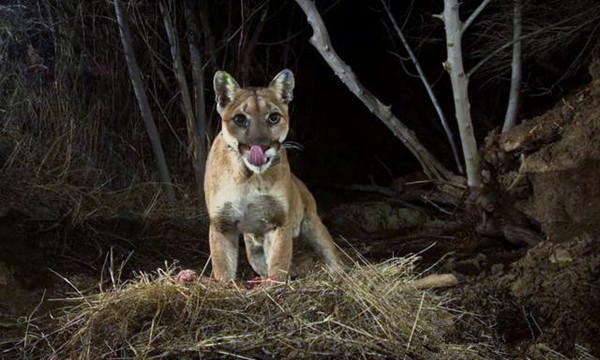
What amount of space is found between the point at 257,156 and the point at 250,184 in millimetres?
390

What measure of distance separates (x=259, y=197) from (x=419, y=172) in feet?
13.5

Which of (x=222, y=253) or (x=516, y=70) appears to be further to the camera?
(x=516, y=70)

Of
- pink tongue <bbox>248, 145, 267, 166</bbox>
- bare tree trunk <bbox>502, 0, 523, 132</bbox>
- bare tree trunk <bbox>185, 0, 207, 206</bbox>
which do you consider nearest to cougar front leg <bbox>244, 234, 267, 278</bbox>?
pink tongue <bbox>248, 145, 267, 166</bbox>

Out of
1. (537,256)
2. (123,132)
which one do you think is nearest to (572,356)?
(537,256)

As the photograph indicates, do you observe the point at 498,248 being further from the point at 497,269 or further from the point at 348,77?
the point at 348,77

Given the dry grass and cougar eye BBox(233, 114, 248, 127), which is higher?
cougar eye BBox(233, 114, 248, 127)

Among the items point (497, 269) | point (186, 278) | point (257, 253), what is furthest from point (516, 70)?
point (186, 278)

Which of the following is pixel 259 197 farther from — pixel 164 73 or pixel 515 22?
pixel 164 73

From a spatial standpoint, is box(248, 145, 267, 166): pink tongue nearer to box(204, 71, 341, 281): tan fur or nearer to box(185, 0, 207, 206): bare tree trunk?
box(204, 71, 341, 281): tan fur

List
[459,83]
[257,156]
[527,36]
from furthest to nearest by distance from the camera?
1. [527,36]
2. [459,83]
3. [257,156]

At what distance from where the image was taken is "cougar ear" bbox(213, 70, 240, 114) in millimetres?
5879

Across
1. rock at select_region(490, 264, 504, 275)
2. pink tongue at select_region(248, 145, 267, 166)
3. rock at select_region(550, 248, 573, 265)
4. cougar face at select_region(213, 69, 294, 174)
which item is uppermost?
cougar face at select_region(213, 69, 294, 174)

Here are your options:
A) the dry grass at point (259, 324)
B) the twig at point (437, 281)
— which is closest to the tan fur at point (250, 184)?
the twig at point (437, 281)

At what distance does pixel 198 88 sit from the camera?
8578mm
